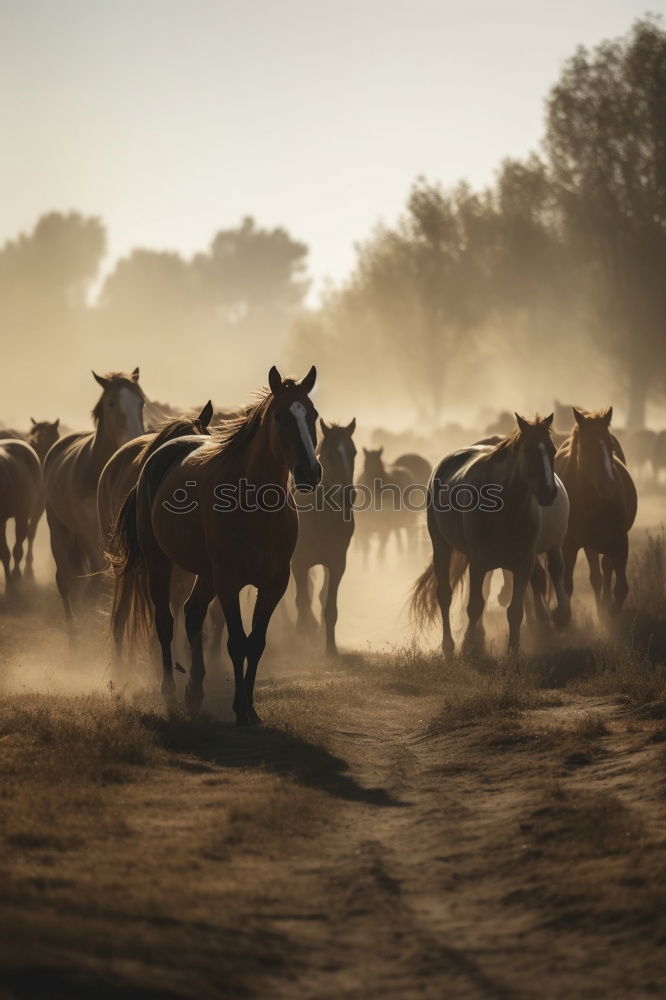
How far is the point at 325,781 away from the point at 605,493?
7.09 metres

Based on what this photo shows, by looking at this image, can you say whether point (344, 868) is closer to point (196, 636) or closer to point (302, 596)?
point (196, 636)

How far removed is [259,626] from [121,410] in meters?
4.88

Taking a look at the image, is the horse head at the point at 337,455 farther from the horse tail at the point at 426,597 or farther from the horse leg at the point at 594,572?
the horse leg at the point at 594,572

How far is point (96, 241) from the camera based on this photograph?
11431 cm

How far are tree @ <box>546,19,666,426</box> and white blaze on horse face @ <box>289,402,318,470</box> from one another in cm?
3371

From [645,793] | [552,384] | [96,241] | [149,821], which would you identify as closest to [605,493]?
[645,793]

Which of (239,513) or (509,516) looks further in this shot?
(509,516)

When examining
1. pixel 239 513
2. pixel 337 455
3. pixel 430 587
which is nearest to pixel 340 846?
pixel 239 513

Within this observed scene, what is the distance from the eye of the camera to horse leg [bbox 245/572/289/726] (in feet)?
28.6

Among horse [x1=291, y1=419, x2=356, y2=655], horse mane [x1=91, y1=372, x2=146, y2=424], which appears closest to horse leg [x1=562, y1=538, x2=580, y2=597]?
horse [x1=291, y1=419, x2=356, y2=655]

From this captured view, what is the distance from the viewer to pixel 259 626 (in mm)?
8836

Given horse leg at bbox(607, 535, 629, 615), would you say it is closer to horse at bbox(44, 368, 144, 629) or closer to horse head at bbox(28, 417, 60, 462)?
horse at bbox(44, 368, 144, 629)

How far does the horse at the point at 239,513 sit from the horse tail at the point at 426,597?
486cm

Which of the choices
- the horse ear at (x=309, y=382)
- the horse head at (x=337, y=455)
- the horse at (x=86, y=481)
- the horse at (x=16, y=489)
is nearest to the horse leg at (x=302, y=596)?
the horse head at (x=337, y=455)
